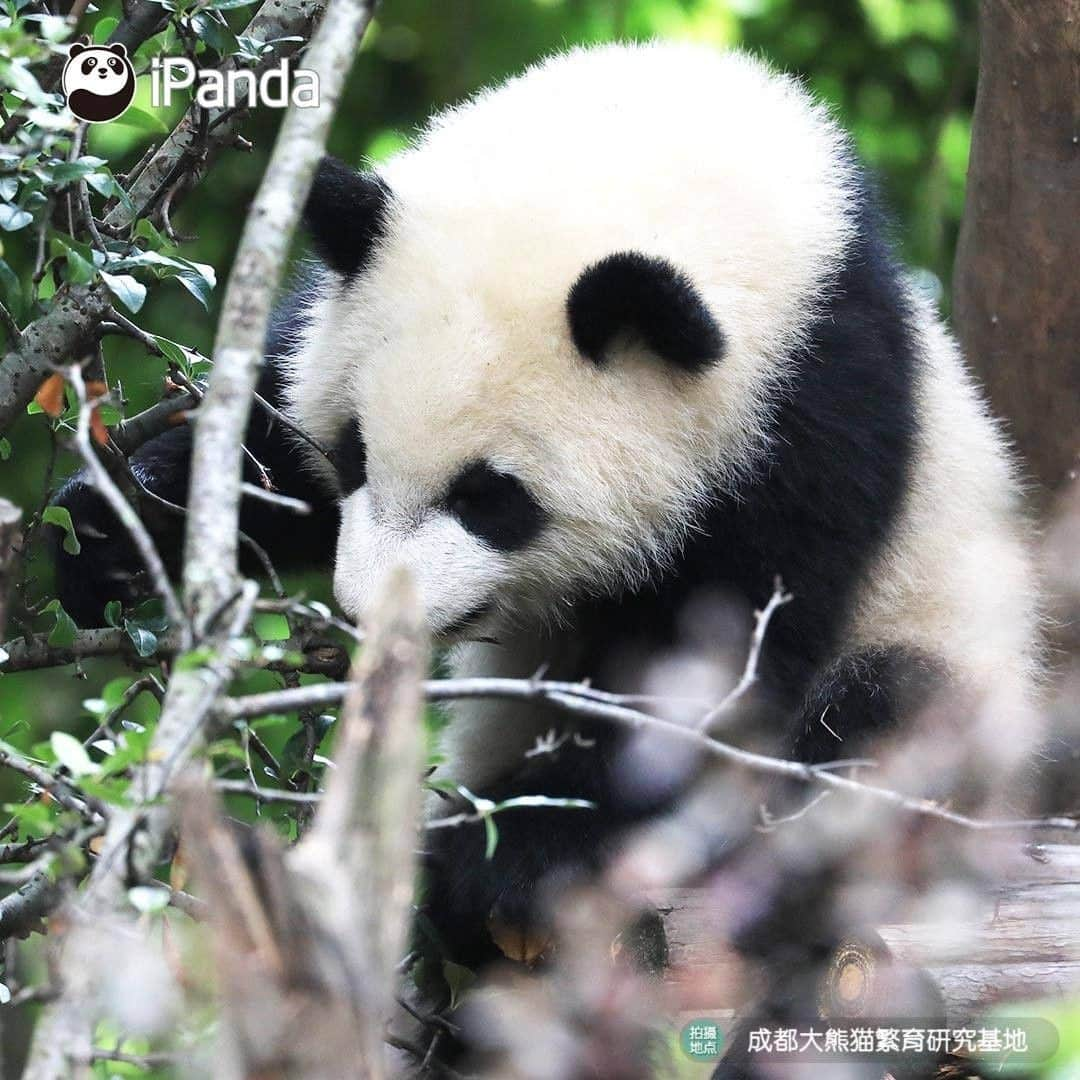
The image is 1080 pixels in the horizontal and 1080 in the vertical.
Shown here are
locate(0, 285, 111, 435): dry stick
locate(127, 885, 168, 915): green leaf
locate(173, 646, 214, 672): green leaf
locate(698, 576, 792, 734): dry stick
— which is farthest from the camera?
locate(0, 285, 111, 435): dry stick

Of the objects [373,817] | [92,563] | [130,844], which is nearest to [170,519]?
[92,563]

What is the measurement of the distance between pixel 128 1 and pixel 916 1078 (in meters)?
2.64

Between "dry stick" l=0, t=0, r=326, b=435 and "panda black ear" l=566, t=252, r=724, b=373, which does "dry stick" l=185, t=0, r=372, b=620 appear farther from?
"panda black ear" l=566, t=252, r=724, b=373

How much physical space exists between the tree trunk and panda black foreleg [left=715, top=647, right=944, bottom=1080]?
0.98 m

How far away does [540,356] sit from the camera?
2.99 meters

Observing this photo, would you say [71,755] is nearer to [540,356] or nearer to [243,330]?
[243,330]

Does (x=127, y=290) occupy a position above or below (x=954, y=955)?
above

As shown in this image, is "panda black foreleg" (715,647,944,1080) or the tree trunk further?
the tree trunk

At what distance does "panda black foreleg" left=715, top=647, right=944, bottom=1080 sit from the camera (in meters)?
2.92

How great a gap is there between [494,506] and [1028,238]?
192 cm

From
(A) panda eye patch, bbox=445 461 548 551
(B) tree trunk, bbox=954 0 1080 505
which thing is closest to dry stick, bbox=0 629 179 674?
(A) panda eye patch, bbox=445 461 548 551

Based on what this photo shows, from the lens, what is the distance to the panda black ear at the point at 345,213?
3.12m

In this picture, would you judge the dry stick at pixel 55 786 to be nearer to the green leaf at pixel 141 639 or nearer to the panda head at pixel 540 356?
the green leaf at pixel 141 639

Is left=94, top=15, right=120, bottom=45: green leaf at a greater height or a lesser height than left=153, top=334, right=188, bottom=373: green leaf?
greater
